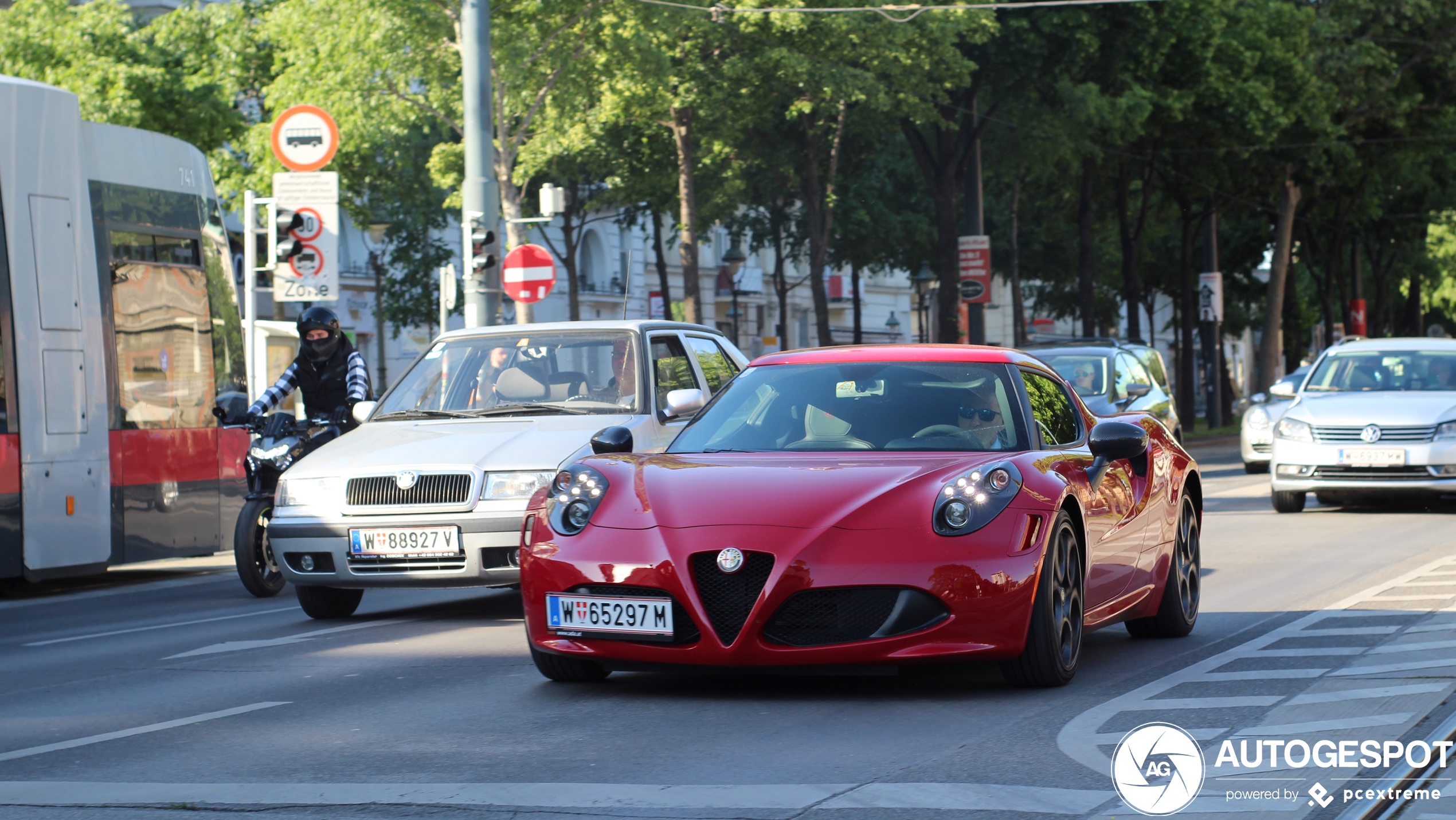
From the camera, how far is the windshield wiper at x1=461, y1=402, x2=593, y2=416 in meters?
10.9

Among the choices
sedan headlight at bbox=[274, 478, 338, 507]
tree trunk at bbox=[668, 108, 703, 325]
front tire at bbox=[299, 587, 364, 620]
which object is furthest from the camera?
tree trunk at bbox=[668, 108, 703, 325]

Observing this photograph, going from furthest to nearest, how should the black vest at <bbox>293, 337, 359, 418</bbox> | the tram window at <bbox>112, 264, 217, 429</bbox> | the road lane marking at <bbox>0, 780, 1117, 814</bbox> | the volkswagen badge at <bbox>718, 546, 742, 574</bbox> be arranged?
the tram window at <bbox>112, 264, 217, 429</bbox> < the black vest at <bbox>293, 337, 359, 418</bbox> < the volkswagen badge at <bbox>718, 546, 742, 574</bbox> < the road lane marking at <bbox>0, 780, 1117, 814</bbox>

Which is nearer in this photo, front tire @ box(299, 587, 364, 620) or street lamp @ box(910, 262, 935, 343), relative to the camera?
front tire @ box(299, 587, 364, 620)

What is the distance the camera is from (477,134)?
70.5 ft

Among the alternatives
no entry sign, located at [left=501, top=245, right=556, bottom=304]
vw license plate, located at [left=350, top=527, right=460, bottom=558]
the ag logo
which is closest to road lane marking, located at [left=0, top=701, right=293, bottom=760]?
vw license plate, located at [left=350, top=527, right=460, bottom=558]

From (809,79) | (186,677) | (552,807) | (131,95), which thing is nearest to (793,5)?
(809,79)

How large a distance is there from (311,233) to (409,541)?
29.4ft

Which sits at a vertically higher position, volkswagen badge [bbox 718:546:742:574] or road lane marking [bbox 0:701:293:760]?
volkswagen badge [bbox 718:546:742:574]

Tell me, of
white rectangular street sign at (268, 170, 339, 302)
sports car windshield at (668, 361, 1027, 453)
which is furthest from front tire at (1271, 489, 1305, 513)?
sports car windshield at (668, 361, 1027, 453)

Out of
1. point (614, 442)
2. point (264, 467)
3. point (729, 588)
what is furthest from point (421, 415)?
point (729, 588)

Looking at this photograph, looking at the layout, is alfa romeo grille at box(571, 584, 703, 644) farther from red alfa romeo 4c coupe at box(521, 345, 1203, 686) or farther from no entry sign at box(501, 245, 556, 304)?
no entry sign at box(501, 245, 556, 304)

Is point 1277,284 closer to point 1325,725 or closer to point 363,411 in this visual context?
point 363,411

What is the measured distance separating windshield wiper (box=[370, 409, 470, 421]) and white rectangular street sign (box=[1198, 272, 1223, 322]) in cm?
3523

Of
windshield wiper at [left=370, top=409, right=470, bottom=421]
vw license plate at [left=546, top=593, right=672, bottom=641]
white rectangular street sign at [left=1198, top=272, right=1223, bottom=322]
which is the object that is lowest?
vw license plate at [left=546, top=593, right=672, bottom=641]
